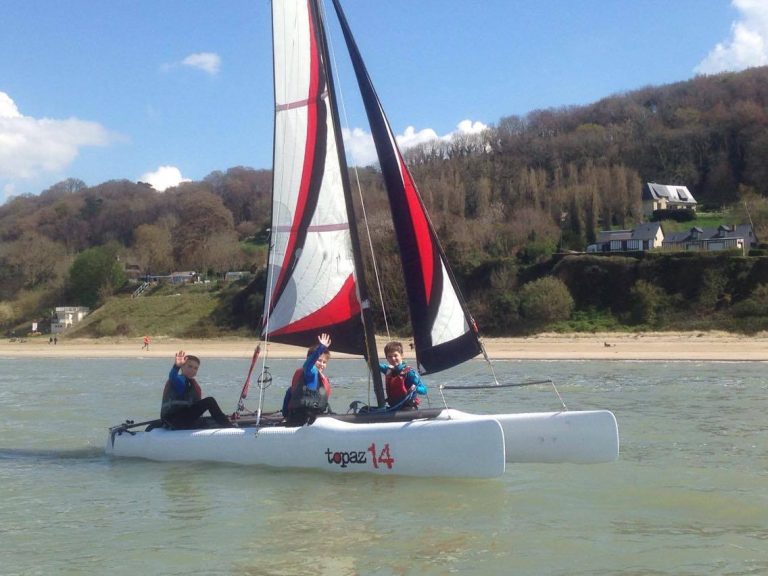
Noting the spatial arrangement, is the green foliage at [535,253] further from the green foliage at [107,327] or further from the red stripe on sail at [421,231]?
the red stripe on sail at [421,231]

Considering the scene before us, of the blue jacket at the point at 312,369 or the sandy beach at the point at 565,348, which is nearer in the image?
the blue jacket at the point at 312,369

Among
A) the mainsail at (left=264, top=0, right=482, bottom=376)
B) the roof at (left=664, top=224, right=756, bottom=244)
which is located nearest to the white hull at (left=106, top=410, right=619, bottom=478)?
the mainsail at (left=264, top=0, right=482, bottom=376)

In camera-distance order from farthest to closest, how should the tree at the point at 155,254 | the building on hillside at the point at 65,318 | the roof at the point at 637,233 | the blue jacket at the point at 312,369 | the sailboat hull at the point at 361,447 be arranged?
1. the tree at the point at 155,254
2. the building on hillside at the point at 65,318
3. the roof at the point at 637,233
4. the blue jacket at the point at 312,369
5. the sailboat hull at the point at 361,447

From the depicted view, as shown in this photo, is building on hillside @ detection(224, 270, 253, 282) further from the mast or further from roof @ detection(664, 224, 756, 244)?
the mast

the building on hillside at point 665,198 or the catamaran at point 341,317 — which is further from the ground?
the building on hillside at point 665,198

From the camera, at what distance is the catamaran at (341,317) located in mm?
8438

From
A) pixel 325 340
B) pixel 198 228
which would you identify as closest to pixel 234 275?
pixel 198 228

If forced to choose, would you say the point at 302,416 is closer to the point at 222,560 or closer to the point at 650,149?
the point at 222,560

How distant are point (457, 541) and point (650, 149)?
8269 cm

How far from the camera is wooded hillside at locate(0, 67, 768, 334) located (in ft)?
173

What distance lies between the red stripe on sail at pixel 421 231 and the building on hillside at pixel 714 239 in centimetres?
4166

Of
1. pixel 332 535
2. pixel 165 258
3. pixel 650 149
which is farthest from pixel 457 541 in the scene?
pixel 650 149

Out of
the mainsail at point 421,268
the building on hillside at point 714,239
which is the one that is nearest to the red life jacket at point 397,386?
the mainsail at point 421,268

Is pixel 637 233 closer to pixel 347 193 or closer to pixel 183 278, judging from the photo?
pixel 183 278
